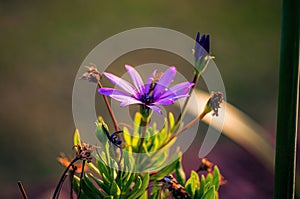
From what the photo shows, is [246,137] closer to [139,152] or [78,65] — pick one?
[139,152]

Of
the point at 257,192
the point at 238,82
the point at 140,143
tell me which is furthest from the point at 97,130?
the point at 238,82

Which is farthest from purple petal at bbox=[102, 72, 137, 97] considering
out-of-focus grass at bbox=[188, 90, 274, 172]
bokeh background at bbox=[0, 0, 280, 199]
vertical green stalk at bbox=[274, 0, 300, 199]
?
bokeh background at bbox=[0, 0, 280, 199]

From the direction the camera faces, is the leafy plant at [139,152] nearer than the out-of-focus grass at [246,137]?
Yes

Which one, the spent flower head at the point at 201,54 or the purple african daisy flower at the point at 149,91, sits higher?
the spent flower head at the point at 201,54

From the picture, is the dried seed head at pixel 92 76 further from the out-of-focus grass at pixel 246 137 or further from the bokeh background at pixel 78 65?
the bokeh background at pixel 78 65

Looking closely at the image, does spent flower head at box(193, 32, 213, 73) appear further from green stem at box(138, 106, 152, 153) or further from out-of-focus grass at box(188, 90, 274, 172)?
out-of-focus grass at box(188, 90, 274, 172)

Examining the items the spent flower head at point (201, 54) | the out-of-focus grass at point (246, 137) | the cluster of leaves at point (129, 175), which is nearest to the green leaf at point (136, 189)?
the cluster of leaves at point (129, 175)

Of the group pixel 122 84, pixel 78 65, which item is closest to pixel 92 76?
pixel 122 84
